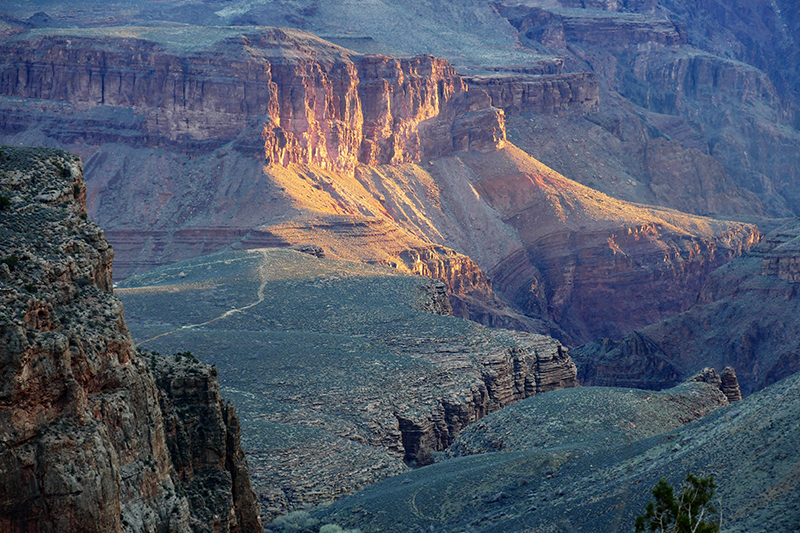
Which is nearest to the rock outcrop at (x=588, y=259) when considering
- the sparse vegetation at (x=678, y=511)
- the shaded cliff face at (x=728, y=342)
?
the shaded cliff face at (x=728, y=342)

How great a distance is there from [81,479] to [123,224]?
120 m

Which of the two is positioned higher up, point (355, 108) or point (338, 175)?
point (355, 108)

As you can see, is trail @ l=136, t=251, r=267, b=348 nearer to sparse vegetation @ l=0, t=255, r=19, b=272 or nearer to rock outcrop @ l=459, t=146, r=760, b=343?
sparse vegetation @ l=0, t=255, r=19, b=272

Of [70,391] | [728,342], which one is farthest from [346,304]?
[70,391]

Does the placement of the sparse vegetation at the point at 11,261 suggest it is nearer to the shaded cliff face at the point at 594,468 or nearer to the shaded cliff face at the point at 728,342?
the shaded cliff face at the point at 594,468

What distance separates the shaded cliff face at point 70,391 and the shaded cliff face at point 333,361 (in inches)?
1201

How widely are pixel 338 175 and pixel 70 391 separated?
132m

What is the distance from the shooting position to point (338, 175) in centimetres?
16062

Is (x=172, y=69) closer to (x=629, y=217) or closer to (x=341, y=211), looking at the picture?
(x=341, y=211)

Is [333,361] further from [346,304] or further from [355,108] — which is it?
[355,108]

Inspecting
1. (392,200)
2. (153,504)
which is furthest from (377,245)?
(153,504)

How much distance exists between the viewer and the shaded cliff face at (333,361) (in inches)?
2790

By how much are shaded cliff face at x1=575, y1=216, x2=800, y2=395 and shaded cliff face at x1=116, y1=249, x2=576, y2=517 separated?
24857mm

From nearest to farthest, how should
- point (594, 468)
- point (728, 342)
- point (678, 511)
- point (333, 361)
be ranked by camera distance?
point (678, 511) < point (594, 468) < point (333, 361) < point (728, 342)
